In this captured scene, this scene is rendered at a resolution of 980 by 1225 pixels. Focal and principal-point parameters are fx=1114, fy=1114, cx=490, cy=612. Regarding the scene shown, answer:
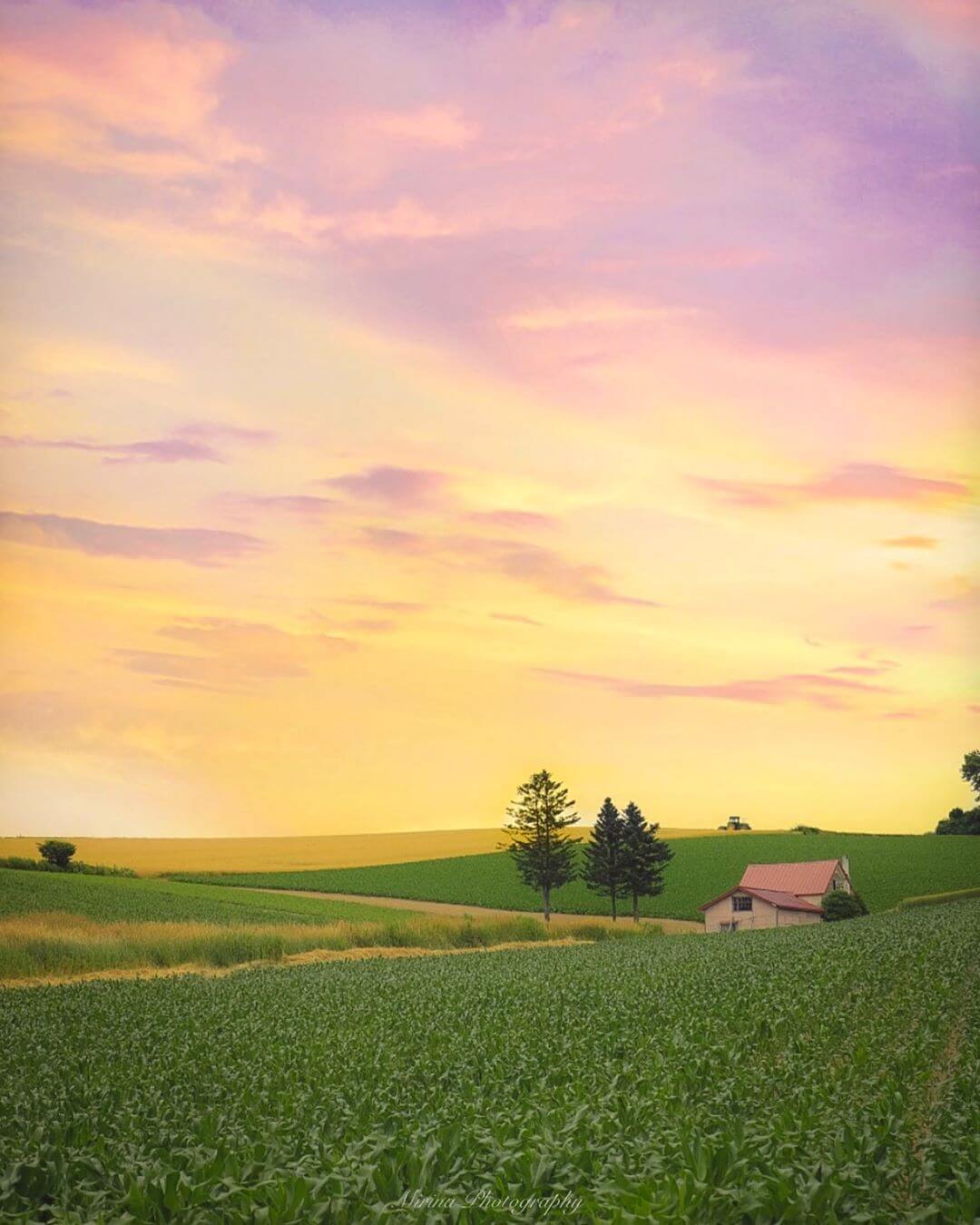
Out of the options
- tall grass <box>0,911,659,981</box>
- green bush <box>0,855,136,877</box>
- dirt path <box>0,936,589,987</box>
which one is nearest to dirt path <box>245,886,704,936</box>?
green bush <box>0,855,136,877</box>

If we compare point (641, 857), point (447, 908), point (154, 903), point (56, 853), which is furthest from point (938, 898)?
point (56, 853)

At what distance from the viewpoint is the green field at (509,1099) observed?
10039 millimetres

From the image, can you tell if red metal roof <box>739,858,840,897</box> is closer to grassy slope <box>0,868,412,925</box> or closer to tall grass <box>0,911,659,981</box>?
grassy slope <box>0,868,412,925</box>

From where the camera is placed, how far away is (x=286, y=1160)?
36.8 feet

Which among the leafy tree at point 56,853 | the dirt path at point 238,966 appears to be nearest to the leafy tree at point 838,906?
the dirt path at point 238,966

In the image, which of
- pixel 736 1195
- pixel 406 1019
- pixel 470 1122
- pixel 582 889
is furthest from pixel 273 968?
pixel 582 889

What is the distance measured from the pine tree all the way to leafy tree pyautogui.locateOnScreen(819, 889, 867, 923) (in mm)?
19557

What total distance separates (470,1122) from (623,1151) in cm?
243

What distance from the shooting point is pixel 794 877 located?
286ft

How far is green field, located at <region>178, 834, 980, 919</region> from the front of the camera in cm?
10056

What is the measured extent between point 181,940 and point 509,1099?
34949mm

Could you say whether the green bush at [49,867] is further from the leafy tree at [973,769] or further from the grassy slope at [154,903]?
the leafy tree at [973,769]

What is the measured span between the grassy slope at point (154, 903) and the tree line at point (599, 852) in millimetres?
17370

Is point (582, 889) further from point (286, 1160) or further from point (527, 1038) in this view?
point (286, 1160)
